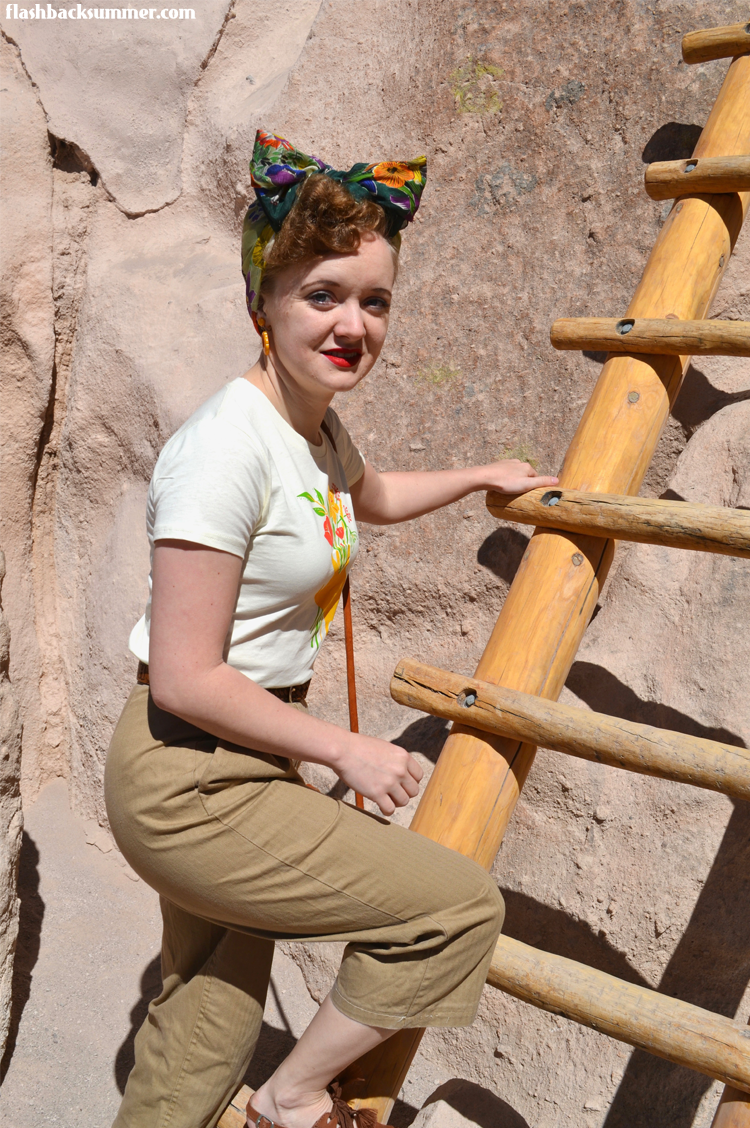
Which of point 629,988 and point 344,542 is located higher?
point 344,542

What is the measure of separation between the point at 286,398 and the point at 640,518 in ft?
1.84

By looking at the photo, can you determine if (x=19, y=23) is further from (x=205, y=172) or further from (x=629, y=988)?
(x=629, y=988)

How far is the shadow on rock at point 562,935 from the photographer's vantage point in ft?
5.84

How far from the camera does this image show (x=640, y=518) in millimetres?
1411

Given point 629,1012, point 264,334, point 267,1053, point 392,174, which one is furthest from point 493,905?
point 267,1053

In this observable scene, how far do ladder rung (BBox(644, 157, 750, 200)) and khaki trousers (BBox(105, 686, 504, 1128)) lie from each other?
4.11ft

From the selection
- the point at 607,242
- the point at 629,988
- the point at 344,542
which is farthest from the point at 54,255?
the point at 629,988

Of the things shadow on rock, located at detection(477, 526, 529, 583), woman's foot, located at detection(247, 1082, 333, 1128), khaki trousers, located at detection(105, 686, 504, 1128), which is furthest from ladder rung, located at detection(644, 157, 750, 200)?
woman's foot, located at detection(247, 1082, 333, 1128)

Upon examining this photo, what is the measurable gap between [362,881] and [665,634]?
0.98m

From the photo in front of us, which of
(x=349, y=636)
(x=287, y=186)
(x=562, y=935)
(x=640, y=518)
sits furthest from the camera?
(x=562, y=935)

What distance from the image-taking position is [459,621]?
83.6 inches

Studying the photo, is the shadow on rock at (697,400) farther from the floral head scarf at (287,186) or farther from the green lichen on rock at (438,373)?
the floral head scarf at (287,186)

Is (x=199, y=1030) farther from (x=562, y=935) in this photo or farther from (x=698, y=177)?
(x=698, y=177)

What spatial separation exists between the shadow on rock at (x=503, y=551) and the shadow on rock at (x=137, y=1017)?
1.17m
